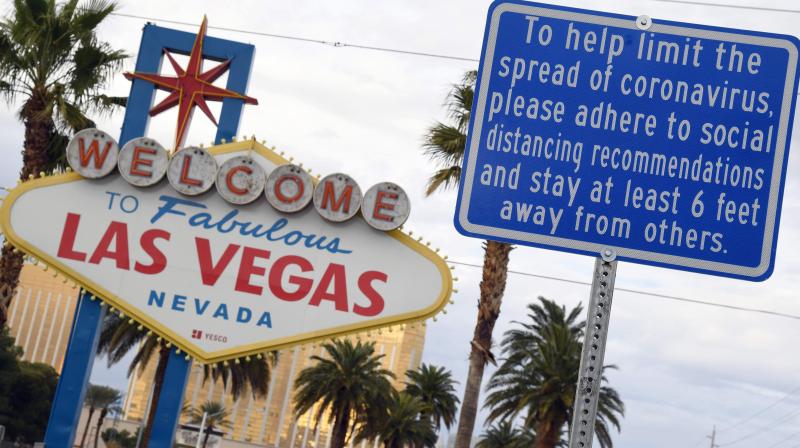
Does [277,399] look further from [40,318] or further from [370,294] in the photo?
[370,294]

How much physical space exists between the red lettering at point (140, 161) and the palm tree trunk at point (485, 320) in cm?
1118

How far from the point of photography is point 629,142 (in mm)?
5812

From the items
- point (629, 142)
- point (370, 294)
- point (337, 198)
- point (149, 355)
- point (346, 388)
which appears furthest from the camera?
point (346, 388)

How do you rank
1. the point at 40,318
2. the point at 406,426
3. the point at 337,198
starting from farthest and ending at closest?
the point at 40,318
the point at 406,426
the point at 337,198

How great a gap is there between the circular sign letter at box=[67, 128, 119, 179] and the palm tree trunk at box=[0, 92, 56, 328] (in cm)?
566

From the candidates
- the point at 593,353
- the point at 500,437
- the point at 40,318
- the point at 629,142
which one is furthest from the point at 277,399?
the point at 593,353

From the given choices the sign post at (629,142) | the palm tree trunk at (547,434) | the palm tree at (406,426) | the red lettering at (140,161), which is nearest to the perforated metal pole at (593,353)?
the sign post at (629,142)

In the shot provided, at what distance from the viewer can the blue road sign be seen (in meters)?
5.65

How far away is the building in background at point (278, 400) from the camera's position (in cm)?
13650

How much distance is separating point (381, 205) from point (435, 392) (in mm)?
47117

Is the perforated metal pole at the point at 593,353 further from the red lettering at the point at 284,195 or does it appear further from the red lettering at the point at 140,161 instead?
the red lettering at the point at 140,161

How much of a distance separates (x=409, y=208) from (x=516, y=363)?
26.4 m

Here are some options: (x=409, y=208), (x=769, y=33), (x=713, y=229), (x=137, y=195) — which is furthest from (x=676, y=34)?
(x=137, y=195)

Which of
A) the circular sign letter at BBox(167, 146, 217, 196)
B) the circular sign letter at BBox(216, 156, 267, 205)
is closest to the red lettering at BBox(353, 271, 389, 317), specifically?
the circular sign letter at BBox(216, 156, 267, 205)
